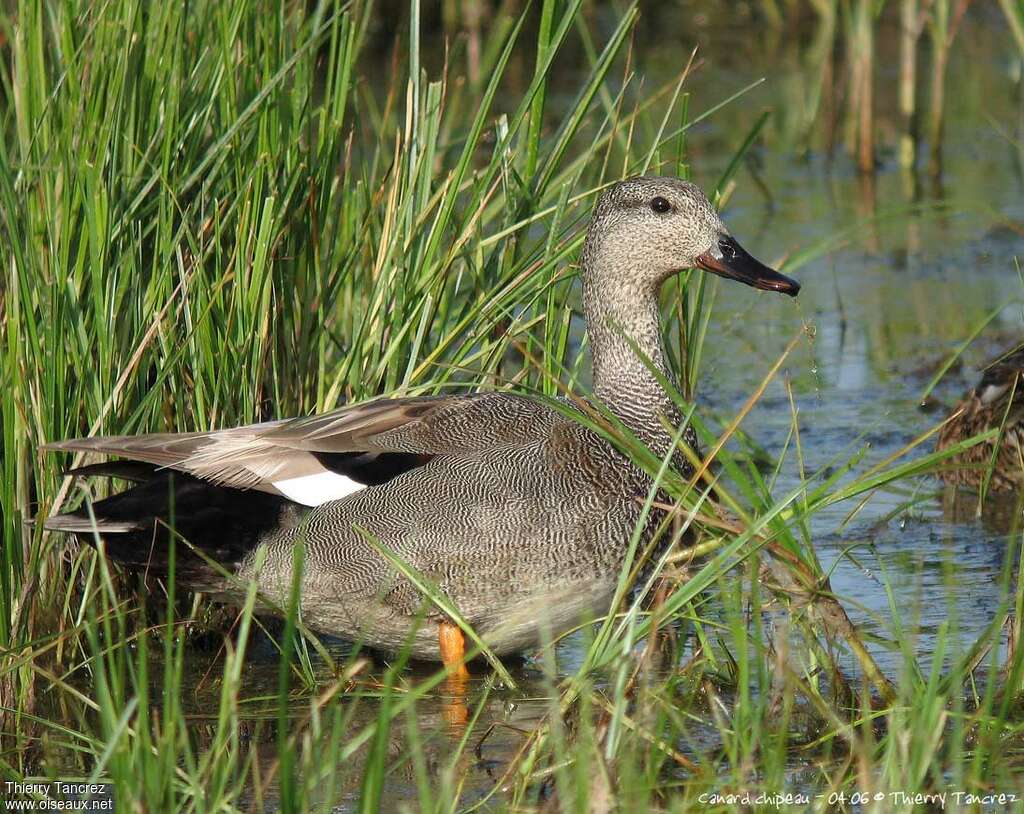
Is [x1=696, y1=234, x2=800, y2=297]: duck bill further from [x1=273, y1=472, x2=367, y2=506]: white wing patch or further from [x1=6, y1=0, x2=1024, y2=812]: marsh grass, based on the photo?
[x1=273, y1=472, x2=367, y2=506]: white wing patch

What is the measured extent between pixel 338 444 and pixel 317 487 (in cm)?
13

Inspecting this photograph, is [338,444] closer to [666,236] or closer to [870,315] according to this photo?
[666,236]

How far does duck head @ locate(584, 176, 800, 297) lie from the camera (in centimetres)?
442

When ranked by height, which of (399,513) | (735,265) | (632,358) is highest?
(735,265)

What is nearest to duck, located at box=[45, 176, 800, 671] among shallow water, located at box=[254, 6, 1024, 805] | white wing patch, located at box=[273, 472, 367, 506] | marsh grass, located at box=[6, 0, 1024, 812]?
white wing patch, located at box=[273, 472, 367, 506]

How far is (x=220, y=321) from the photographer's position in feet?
14.1

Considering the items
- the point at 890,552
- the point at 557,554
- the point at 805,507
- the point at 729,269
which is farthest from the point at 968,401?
the point at 805,507

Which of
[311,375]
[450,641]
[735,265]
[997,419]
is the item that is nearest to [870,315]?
[997,419]

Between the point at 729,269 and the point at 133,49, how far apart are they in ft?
5.30

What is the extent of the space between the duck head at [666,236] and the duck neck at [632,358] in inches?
2.2

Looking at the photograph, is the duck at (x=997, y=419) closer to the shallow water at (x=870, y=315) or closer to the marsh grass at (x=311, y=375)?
the shallow water at (x=870, y=315)

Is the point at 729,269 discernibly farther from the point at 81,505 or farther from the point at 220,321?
the point at 81,505

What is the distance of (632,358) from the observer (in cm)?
448

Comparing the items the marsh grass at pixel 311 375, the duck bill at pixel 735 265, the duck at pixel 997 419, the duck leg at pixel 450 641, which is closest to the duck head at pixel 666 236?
the duck bill at pixel 735 265
